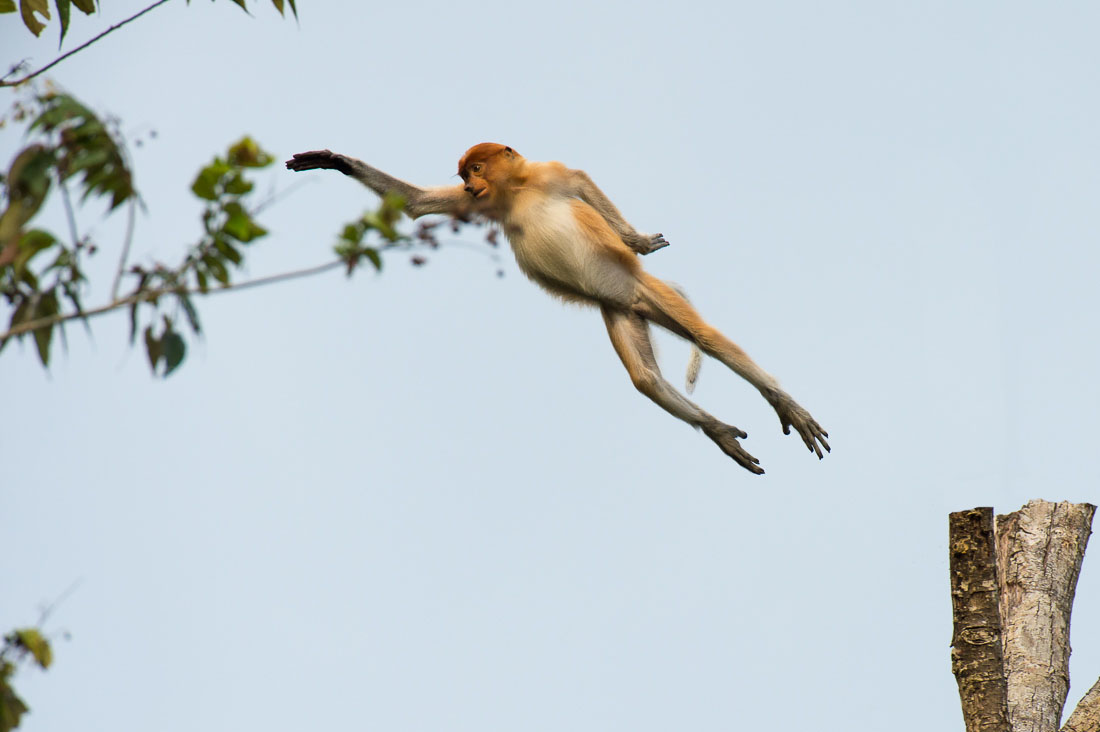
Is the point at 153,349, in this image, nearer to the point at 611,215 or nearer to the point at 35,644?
the point at 35,644

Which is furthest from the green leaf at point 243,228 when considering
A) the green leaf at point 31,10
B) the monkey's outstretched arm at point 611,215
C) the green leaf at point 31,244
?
the monkey's outstretched arm at point 611,215

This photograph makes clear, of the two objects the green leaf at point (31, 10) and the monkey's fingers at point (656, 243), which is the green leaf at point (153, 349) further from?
the monkey's fingers at point (656, 243)

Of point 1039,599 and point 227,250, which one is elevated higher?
point 1039,599

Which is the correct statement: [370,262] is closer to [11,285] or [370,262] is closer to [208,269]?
[208,269]

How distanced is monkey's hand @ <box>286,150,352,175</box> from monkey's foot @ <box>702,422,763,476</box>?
9.00 feet

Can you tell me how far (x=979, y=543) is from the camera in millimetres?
5133

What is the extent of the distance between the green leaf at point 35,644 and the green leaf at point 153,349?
582 millimetres

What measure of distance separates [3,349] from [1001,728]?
4.62 metres

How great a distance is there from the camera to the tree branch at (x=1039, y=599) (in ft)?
18.2

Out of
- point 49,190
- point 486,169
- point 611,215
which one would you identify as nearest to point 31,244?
point 49,190

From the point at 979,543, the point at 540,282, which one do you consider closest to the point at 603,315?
the point at 540,282

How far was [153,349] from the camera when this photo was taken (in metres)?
2.20

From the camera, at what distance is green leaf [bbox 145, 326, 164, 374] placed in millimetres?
2201

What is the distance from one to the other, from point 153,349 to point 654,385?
15.9 feet
